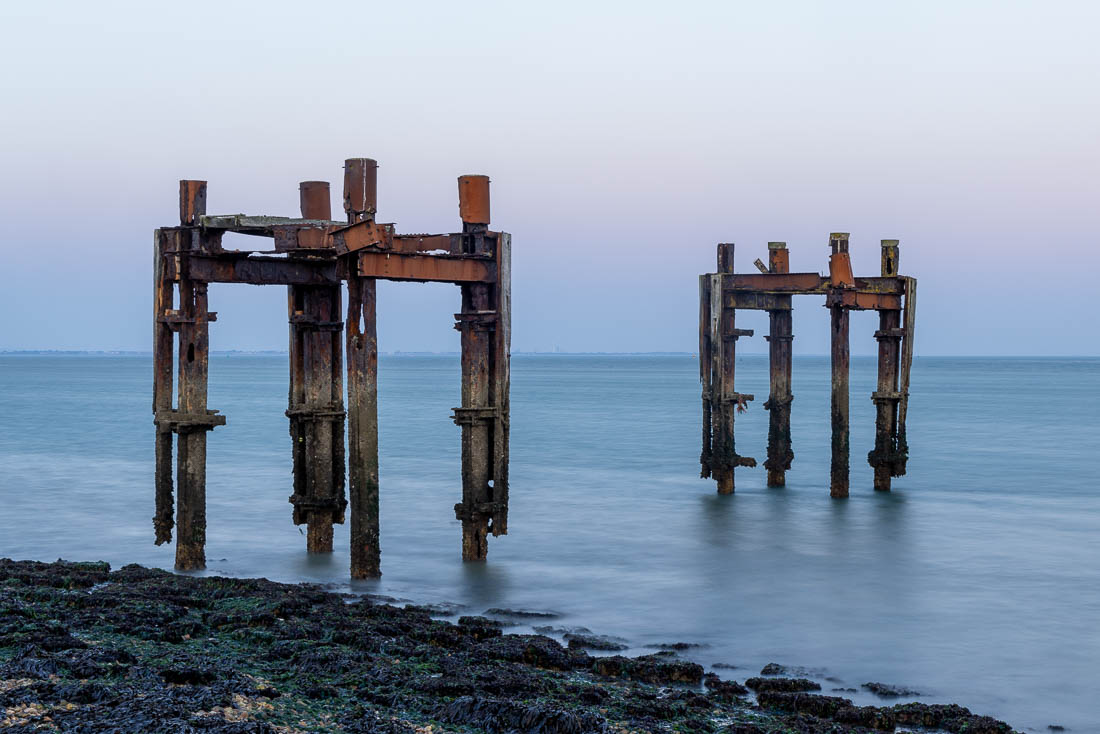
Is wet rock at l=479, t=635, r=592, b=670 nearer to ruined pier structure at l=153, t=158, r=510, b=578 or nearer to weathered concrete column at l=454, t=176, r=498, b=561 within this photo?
ruined pier structure at l=153, t=158, r=510, b=578

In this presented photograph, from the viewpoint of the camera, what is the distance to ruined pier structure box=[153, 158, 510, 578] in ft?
46.6

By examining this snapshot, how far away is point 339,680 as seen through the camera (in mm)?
9992

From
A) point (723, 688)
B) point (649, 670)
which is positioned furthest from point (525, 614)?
point (723, 688)

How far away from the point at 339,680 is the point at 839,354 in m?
15.0

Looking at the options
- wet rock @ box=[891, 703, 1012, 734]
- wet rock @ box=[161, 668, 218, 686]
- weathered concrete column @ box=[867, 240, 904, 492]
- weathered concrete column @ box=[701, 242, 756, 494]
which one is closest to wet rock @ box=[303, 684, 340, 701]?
wet rock @ box=[161, 668, 218, 686]

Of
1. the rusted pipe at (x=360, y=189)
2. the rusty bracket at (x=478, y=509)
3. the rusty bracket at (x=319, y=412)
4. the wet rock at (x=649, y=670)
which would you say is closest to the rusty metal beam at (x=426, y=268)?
the rusted pipe at (x=360, y=189)

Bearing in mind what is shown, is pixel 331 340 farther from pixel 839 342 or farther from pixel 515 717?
pixel 839 342

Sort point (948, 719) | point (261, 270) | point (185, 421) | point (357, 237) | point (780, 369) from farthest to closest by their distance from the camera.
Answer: point (780, 369) → point (261, 270) → point (185, 421) → point (357, 237) → point (948, 719)

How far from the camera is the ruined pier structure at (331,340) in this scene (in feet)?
46.6

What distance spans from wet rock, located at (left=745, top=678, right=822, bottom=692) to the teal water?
42 cm

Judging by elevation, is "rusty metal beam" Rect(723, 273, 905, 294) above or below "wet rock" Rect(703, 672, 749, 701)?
above

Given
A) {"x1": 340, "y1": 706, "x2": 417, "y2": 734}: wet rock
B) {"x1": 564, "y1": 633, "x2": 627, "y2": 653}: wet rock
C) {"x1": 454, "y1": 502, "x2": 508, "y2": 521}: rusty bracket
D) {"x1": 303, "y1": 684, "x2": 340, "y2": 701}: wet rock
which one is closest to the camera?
{"x1": 340, "y1": 706, "x2": 417, "y2": 734}: wet rock

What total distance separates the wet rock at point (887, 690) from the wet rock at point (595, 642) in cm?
269

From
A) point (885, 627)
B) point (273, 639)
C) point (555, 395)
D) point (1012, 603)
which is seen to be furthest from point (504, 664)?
point (555, 395)
